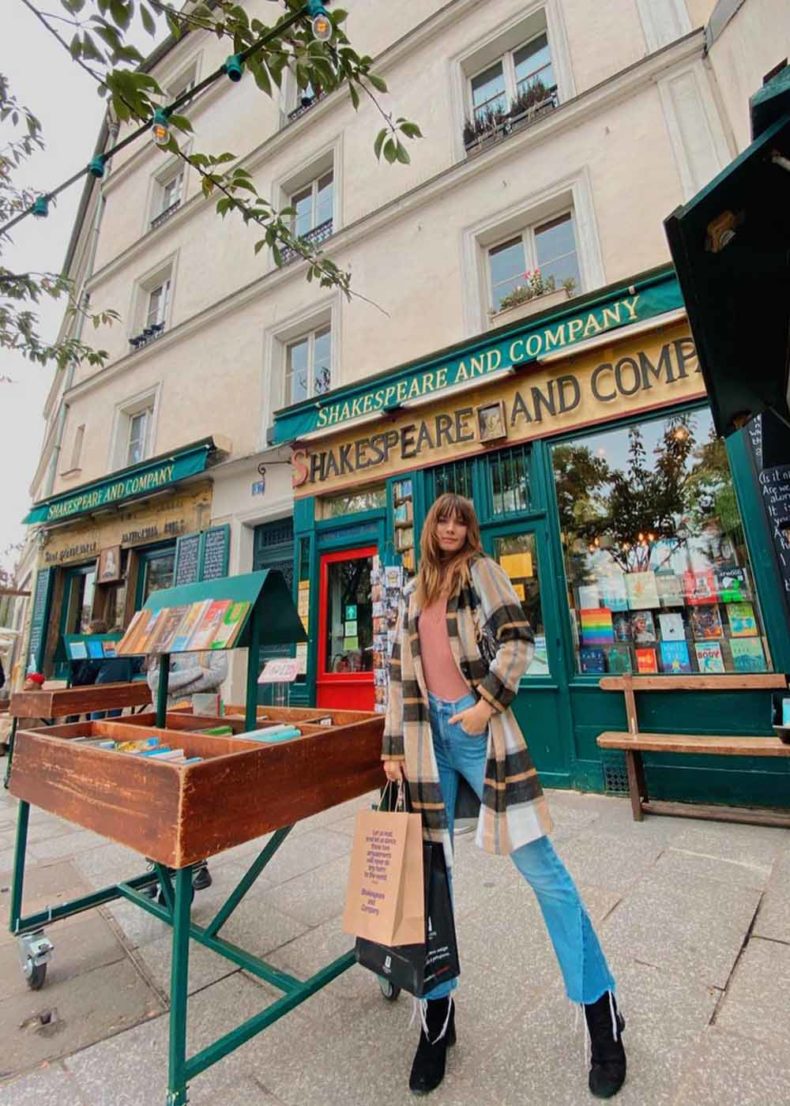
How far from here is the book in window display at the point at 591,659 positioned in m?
4.68

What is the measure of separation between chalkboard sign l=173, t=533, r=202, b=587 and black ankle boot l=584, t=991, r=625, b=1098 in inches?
298

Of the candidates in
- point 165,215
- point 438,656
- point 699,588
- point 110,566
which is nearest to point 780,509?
point 699,588

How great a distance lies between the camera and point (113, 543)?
9.63m

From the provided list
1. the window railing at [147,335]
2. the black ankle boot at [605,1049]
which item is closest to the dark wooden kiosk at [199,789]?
the black ankle boot at [605,1049]

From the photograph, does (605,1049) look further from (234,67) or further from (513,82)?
(513,82)

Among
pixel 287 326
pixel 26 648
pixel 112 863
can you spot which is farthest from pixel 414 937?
pixel 26 648

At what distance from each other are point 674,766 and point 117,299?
1339 centimetres

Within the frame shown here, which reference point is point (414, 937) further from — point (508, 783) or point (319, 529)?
point (319, 529)

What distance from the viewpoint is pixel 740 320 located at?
6.77 feet

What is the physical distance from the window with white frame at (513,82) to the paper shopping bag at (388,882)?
8.33 m

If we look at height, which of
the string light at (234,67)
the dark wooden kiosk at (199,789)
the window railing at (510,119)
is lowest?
the dark wooden kiosk at (199,789)

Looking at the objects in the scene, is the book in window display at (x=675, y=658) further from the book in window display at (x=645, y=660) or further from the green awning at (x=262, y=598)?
the green awning at (x=262, y=598)

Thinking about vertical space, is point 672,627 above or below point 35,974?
above

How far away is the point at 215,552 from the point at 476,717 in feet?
23.1
